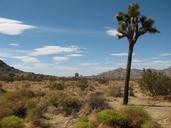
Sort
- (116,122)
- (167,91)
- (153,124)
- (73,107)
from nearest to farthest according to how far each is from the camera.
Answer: (153,124), (116,122), (73,107), (167,91)

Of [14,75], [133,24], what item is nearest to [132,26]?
[133,24]

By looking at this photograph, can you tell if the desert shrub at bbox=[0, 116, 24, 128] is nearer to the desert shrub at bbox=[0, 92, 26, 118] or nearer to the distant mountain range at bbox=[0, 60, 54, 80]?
the desert shrub at bbox=[0, 92, 26, 118]

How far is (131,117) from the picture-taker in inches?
565

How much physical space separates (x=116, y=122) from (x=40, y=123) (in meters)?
3.71

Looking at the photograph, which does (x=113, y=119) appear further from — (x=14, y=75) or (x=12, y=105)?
(x=14, y=75)

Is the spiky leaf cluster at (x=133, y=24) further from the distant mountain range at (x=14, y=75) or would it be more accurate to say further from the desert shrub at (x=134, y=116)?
the distant mountain range at (x=14, y=75)

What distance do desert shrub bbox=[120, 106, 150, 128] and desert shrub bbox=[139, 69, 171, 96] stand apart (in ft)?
50.2

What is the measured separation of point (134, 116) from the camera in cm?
1435

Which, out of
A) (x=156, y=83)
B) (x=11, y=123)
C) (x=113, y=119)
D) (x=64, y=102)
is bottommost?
(x=11, y=123)

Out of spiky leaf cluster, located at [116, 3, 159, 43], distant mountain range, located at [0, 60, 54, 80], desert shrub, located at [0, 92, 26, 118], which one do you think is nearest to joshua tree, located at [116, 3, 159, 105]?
spiky leaf cluster, located at [116, 3, 159, 43]

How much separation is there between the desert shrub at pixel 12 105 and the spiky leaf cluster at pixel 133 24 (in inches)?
401

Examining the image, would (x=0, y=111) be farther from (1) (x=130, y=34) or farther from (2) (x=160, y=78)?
(2) (x=160, y=78)

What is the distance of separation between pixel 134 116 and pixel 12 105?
6592 millimetres

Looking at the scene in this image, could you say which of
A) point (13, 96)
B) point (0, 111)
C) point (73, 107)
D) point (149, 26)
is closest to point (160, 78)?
point (149, 26)
